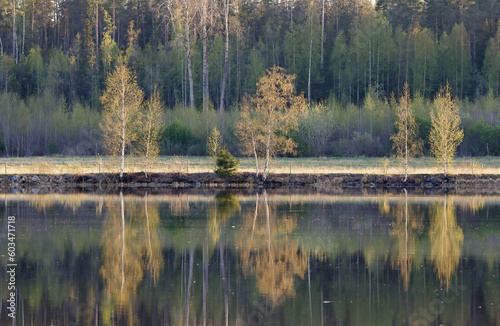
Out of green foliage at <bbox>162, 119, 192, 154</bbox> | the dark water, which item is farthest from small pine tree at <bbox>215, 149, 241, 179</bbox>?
green foliage at <bbox>162, 119, 192, 154</bbox>

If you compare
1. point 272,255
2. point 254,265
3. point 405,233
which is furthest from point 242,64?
point 254,265

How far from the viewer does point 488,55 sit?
235 ft

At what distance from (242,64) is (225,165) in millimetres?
40055

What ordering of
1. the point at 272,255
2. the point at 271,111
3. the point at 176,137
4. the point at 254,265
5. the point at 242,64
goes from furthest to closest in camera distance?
the point at 242,64 → the point at 176,137 → the point at 271,111 → the point at 272,255 → the point at 254,265

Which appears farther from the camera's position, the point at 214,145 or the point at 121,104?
the point at 214,145

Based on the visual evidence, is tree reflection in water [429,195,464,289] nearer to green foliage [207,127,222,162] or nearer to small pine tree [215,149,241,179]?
small pine tree [215,149,241,179]

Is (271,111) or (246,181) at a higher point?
(271,111)

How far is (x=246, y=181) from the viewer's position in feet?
136

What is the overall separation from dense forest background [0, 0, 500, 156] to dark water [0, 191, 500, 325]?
36.5 metres

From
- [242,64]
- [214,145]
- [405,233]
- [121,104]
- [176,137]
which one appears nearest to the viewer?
[405,233]

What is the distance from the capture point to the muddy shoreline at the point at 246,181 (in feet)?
133

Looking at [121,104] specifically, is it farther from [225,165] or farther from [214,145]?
[225,165]

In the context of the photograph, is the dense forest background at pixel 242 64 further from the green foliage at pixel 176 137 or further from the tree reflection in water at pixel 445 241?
the tree reflection in water at pixel 445 241

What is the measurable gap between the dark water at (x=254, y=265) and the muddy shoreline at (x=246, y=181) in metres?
10.8
